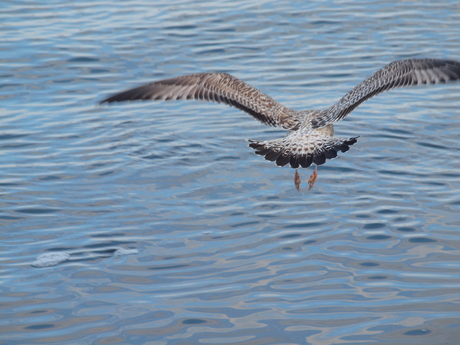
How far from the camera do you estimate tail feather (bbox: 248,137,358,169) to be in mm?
6504

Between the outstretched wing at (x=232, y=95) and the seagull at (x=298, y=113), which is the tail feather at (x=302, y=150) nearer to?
the seagull at (x=298, y=113)

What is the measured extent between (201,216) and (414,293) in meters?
2.46

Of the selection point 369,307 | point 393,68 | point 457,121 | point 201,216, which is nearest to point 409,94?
point 457,121

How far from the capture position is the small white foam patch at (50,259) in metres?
6.57

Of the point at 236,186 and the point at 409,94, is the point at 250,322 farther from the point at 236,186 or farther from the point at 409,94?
the point at 409,94

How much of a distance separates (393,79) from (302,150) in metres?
1.29

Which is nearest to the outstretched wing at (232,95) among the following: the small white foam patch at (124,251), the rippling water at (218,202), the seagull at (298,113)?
the seagull at (298,113)

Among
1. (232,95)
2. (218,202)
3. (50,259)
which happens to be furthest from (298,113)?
(50,259)

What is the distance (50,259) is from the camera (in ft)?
21.8

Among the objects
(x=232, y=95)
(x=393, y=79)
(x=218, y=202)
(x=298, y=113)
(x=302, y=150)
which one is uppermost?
(x=393, y=79)

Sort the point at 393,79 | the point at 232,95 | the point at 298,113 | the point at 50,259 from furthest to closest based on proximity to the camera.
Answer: the point at 298,113 < the point at 232,95 < the point at 393,79 < the point at 50,259

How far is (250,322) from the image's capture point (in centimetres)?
569

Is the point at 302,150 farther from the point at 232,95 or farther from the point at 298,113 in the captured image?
the point at 232,95

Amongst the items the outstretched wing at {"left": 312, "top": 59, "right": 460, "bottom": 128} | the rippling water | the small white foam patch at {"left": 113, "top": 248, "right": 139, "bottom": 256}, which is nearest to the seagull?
the outstretched wing at {"left": 312, "top": 59, "right": 460, "bottom": 128}
